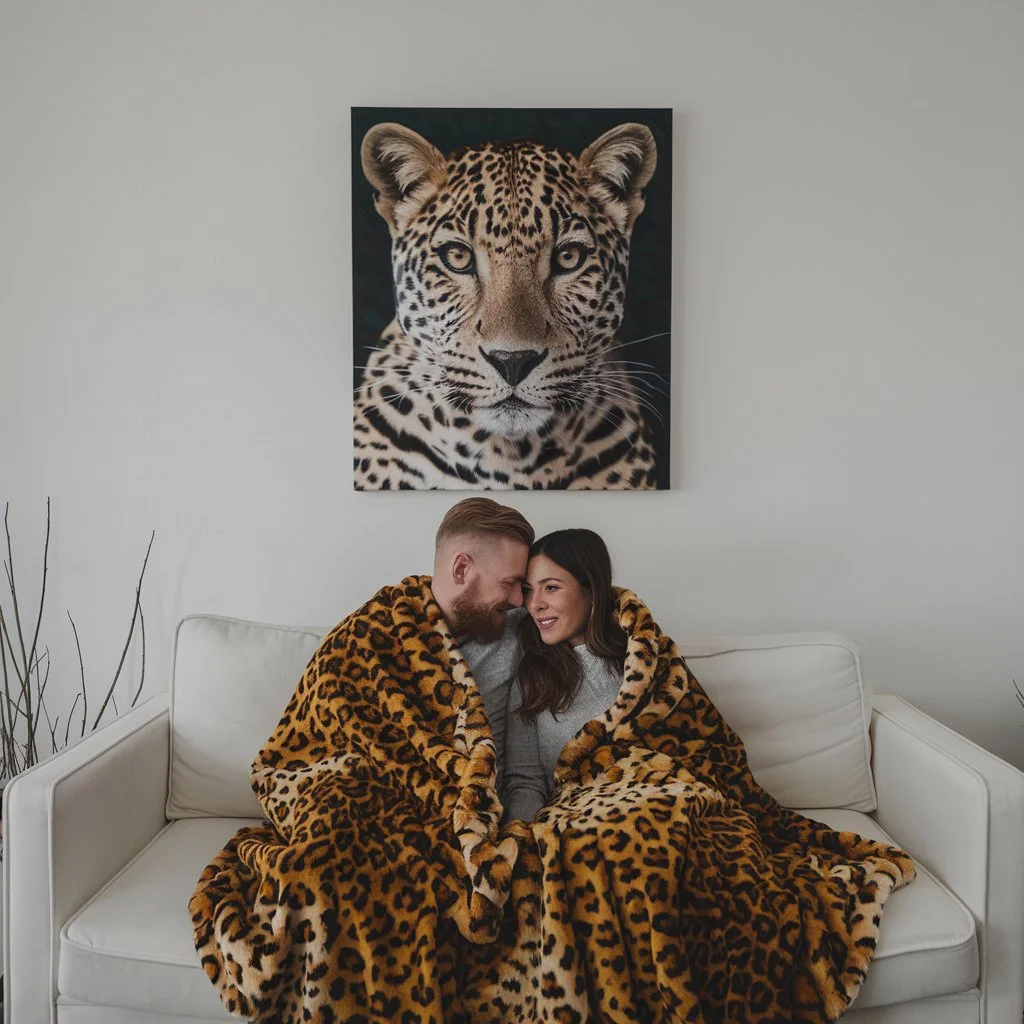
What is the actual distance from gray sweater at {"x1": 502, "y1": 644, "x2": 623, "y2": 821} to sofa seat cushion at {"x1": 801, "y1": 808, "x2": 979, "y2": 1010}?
2.18 feet

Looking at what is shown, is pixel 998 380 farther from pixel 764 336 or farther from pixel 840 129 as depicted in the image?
pixel 840 129

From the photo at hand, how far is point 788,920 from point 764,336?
1.55 meters

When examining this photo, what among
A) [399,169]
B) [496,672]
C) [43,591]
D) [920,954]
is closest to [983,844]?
[920,954]

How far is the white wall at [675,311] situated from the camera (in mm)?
2436

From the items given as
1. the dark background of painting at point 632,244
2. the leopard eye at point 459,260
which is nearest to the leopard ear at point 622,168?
the dark background of painting at point 632,244

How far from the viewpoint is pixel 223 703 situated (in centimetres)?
205

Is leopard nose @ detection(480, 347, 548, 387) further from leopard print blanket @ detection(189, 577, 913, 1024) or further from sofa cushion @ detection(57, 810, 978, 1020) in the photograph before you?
sofa cushion @ detection(57, 810, 978, 1020)

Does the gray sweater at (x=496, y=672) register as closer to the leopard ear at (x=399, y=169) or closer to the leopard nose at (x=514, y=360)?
the leopard nose at (x=514, y=360)

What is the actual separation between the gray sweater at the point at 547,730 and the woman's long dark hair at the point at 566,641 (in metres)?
0.02

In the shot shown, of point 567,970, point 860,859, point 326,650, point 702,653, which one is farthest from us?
point 702,653

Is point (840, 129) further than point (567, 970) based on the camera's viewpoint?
Yes

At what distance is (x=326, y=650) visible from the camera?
1972 millimetres

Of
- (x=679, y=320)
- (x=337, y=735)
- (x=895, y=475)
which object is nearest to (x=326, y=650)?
(x=337, y=735)

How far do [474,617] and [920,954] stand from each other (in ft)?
3.43
